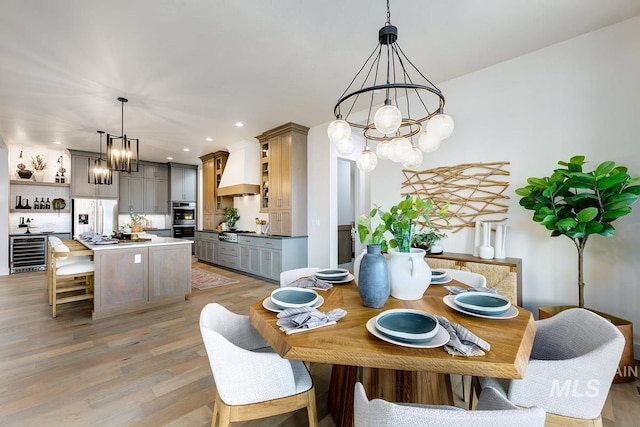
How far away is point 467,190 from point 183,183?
788 centimetres

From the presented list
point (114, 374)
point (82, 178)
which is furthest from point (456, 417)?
point (82, 178)

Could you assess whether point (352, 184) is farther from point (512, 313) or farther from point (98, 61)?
point (512, 313)

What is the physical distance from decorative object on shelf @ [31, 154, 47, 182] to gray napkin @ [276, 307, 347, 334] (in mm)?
8175

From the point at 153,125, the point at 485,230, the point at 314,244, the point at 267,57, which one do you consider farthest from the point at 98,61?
the point at 485,230

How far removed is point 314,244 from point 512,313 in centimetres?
386

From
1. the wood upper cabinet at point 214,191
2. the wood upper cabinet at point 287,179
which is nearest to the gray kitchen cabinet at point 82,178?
the wood upper cabinet at point 214,191

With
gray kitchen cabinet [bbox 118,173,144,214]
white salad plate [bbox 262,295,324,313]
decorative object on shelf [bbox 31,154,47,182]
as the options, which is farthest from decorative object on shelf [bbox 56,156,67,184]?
white salad plate [bbox 262,295,324,313]

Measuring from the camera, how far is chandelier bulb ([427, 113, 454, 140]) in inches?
69.1

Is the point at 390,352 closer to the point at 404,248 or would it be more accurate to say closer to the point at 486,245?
the point at 404,248

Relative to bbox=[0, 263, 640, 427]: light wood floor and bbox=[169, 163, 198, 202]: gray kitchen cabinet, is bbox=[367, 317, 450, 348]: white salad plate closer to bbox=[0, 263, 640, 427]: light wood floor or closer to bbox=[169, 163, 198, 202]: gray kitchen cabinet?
bbox=[0, 263, 640, 427]: light wood floor

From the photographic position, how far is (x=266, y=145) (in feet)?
18.6

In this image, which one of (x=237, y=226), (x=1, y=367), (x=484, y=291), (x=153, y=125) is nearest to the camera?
(x=484, y=291)

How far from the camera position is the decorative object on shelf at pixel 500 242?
9.39ft

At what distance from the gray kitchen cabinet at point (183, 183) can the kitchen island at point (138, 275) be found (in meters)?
4.68
